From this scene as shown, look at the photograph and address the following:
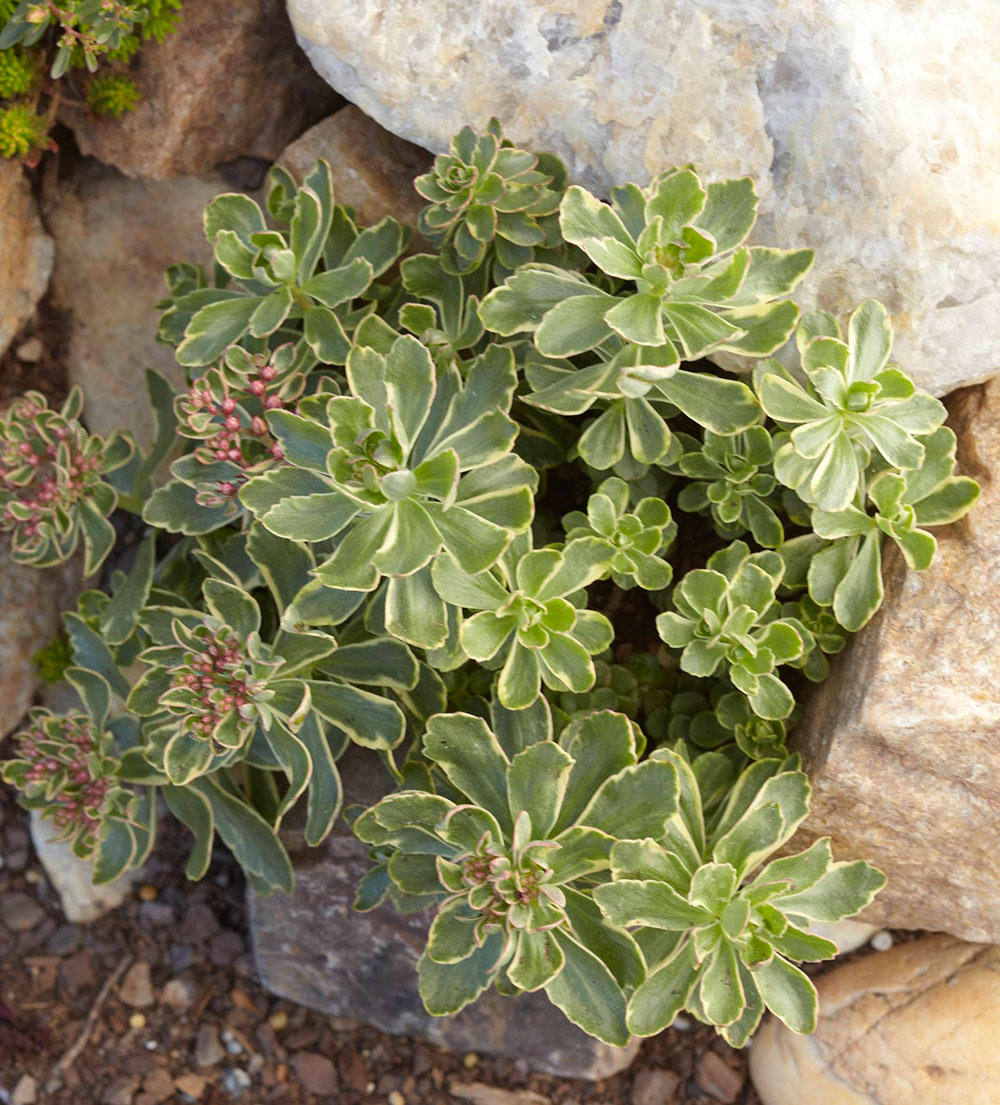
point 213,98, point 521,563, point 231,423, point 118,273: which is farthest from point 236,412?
point 118,273

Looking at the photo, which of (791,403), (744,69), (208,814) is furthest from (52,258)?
(791,403)

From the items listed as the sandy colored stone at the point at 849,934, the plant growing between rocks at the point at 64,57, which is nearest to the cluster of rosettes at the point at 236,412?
the plant growing between rocks at the point at 64,57

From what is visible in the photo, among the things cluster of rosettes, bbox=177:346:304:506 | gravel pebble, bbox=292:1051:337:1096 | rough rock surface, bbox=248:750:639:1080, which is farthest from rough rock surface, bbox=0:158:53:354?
gravel pebble, bbox=292:1051:337:1096

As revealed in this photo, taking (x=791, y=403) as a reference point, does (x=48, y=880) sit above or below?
below

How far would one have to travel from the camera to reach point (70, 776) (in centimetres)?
270

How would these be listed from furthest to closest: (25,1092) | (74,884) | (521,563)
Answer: (74,884) < (25,1092) < (521,563)

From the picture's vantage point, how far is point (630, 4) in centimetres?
238

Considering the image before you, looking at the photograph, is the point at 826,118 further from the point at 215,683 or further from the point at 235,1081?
the point at 235,1081

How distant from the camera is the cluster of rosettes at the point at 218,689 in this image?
2172 mm

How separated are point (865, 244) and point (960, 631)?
834mm

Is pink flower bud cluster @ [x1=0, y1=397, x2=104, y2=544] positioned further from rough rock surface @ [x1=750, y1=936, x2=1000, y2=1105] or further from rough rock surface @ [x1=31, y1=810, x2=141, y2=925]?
rough rock surface @ [x1=750, y1=936, x2=1000, y2=1105]

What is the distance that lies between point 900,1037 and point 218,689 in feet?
6.63

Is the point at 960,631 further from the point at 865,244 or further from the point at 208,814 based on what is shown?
the point at 208,814

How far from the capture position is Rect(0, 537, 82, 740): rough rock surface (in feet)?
11.0
